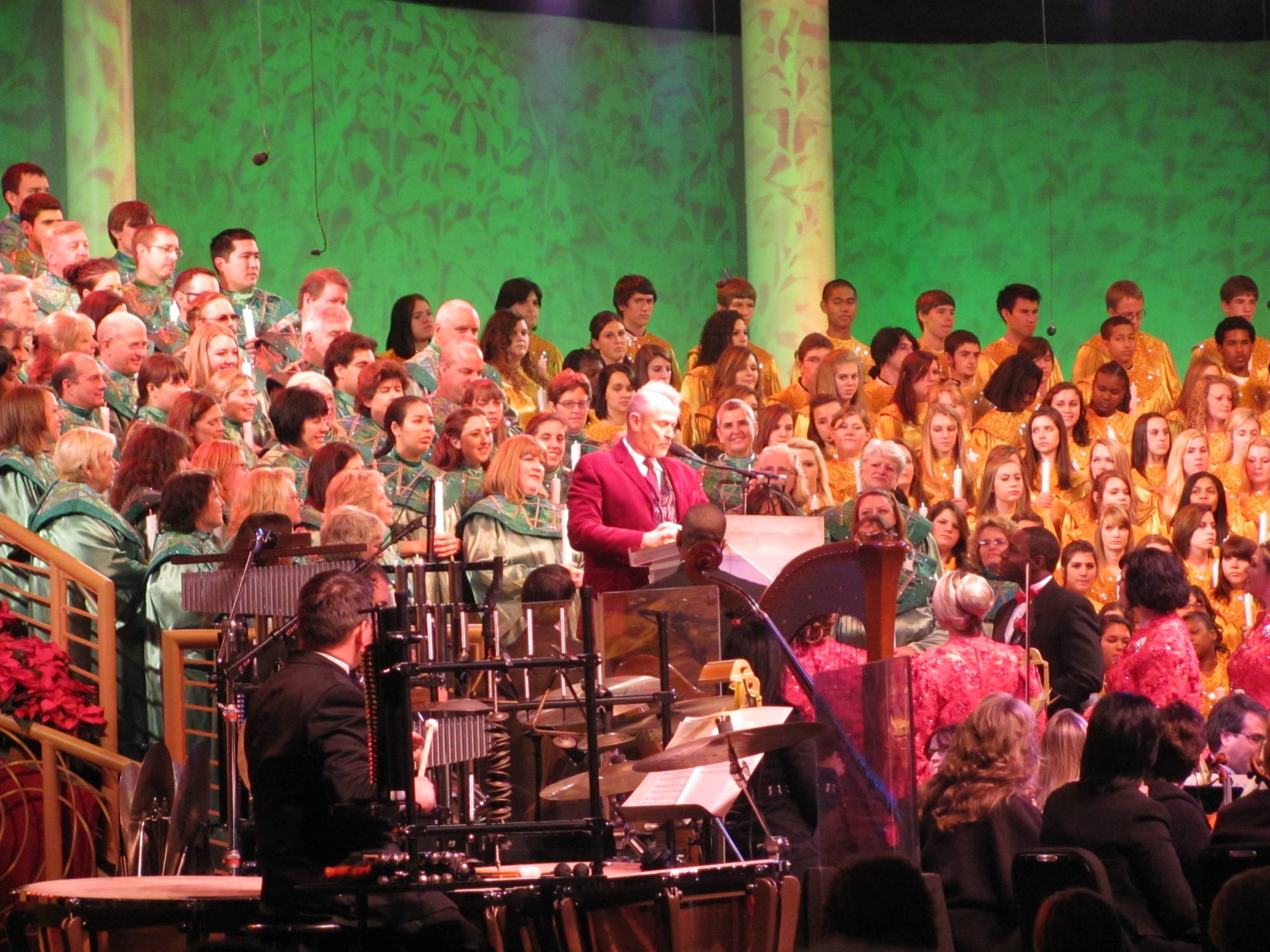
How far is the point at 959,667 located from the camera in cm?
638

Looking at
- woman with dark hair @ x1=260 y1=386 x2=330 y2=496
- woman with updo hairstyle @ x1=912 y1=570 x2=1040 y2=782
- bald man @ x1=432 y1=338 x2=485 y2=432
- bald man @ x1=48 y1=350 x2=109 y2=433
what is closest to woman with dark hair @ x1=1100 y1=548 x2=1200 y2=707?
woman with updo hairstyle @ x1=912 y1=570 x2=1040 y2=782

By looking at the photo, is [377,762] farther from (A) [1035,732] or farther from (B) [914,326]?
(B) [914,326]

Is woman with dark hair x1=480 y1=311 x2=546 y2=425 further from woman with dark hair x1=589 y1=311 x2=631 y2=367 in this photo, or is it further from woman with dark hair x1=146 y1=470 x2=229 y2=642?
woman with dark hair x1=146 y1=470 x2=229 y2=642

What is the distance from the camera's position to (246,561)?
6.15 m

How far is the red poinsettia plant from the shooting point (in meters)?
6.75

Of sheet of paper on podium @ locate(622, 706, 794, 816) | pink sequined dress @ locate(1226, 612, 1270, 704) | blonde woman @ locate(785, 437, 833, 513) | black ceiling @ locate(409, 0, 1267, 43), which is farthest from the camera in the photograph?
black ceiling @ locate(409, 0, 1267, 43)

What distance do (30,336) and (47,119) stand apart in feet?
18.3

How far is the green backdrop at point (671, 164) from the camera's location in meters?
15.4

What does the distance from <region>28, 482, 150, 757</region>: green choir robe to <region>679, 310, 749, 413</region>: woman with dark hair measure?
15.9 ft

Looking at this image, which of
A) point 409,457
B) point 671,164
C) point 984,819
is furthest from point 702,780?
point 671,164

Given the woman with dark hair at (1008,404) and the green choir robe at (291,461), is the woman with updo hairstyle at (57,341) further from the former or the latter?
the woman with dark hair at (1008,404)

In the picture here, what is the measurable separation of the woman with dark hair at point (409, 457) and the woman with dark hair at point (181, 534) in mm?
1638

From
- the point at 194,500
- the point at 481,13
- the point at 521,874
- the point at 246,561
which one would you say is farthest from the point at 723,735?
the point at 481,13

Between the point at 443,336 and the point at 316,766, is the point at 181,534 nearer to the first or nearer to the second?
the point at 316,766
